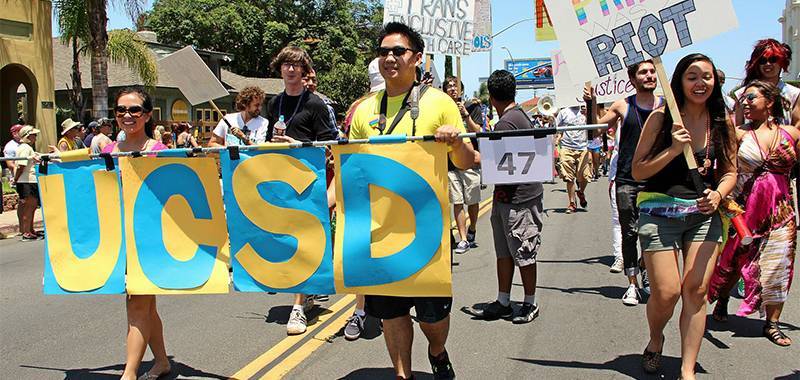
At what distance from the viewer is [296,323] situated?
5742mm

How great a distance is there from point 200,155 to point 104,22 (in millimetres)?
18245

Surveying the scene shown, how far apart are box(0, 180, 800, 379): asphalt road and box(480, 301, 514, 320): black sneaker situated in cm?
11

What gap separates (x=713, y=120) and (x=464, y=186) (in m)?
5.22

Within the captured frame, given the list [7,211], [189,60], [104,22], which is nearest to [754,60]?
[189,60]

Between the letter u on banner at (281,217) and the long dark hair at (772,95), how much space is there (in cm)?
338

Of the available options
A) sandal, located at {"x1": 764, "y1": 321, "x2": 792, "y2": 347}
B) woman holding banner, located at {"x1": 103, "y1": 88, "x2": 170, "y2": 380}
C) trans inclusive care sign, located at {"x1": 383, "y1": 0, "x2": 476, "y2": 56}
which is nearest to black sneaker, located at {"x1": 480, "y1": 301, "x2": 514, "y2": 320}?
sandal, located at {"x1": 764, "y1": 321, "x2": 792, "y2": 347}

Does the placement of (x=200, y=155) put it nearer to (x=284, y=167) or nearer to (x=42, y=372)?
(x=284, y=167)

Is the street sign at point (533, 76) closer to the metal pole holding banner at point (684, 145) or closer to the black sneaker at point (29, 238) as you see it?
the black sneaker at point (29, 238)

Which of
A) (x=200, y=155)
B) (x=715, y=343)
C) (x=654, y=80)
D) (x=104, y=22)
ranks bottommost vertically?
(x=715, y=343)

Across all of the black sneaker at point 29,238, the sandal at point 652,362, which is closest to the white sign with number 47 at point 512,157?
the sandal at point 652,362

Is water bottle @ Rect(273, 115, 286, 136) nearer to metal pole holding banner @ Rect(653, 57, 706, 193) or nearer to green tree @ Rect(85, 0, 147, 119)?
metal pole holding banner @ Rect(653, 57, 706, 193)

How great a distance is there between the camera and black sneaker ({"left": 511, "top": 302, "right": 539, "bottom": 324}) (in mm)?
5930

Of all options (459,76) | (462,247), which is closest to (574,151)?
(462,247)

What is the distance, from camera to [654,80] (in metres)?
6.00
